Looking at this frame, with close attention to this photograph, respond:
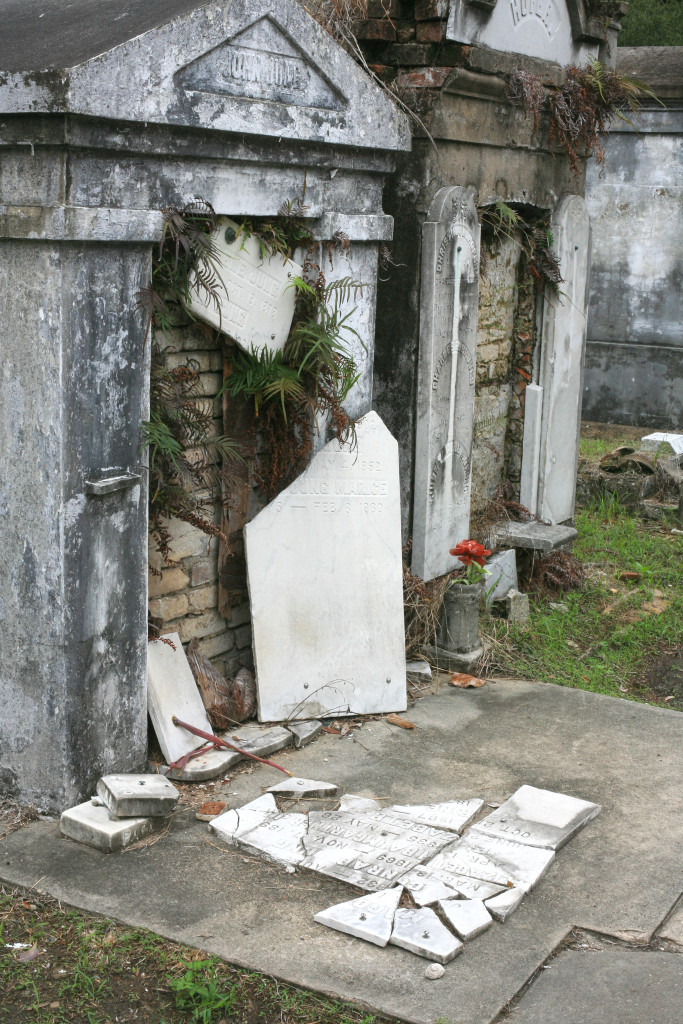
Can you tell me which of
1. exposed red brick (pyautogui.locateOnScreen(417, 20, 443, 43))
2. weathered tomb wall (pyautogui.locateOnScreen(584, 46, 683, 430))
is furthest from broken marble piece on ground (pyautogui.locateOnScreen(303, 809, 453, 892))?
weathered tomb wall (pyautogui.locateOnScreen(584, 46, 683, 430))

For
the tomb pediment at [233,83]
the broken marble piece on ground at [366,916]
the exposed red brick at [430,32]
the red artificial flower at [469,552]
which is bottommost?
the broken marble piece on ground at [366,916]

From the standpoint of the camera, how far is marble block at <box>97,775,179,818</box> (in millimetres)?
4152

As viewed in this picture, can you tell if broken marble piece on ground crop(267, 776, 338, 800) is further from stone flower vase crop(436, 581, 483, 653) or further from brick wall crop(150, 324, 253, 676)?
stone flower vase crop(436, 581, 483, 653)

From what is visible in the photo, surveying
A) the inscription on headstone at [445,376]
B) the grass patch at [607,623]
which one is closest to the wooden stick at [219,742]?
the inscription on headstone at [445,376]

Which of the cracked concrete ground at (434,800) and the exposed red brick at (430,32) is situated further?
the exposed red brick at (430,32)

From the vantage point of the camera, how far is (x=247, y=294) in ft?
16.0

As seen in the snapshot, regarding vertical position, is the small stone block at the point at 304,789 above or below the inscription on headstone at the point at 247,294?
below

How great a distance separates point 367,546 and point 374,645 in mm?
492

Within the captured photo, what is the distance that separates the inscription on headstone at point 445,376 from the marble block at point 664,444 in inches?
166

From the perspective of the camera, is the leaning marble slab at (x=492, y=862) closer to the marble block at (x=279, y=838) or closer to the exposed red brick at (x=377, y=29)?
the marble block at (x=279, y=838)

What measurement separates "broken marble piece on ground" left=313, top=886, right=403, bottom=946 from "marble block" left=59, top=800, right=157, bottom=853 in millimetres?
827

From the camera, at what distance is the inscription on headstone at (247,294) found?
4.68 meters

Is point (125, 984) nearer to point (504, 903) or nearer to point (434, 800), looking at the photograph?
point (504, 903)

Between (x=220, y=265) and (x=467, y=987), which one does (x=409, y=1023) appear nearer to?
(x=467, y=987)
